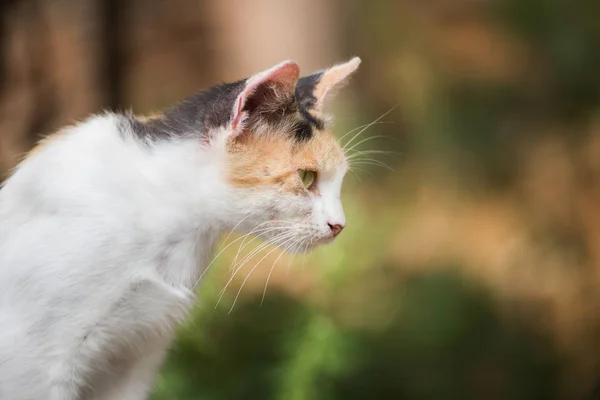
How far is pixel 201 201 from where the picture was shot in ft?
3.55

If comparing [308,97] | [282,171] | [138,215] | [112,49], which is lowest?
[138,215]

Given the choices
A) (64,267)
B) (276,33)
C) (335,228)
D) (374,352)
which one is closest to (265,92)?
(335,228)

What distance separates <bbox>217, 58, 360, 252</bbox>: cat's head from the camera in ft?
3.43

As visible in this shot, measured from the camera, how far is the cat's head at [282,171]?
3.43 ft

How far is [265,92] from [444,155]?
50.0 inches

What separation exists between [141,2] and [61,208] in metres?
1.31

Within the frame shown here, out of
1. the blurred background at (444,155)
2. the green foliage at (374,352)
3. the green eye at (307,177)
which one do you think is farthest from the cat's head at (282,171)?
the blurred background at (444,155)

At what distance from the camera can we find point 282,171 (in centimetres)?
107

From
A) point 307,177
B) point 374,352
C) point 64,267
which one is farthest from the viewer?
point 374,352

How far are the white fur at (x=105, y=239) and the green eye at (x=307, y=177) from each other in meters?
0.02

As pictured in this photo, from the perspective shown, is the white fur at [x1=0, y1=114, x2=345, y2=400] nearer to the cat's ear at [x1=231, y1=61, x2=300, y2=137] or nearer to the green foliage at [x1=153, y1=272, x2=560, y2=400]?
the cat's ear at [x1=231, y1=61, x2=300, y2=137]

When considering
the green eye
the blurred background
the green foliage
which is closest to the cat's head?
the green eye

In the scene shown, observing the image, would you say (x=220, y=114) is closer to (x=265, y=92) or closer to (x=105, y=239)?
(x=265, y=92)

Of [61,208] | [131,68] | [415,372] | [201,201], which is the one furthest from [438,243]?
[61,208]
